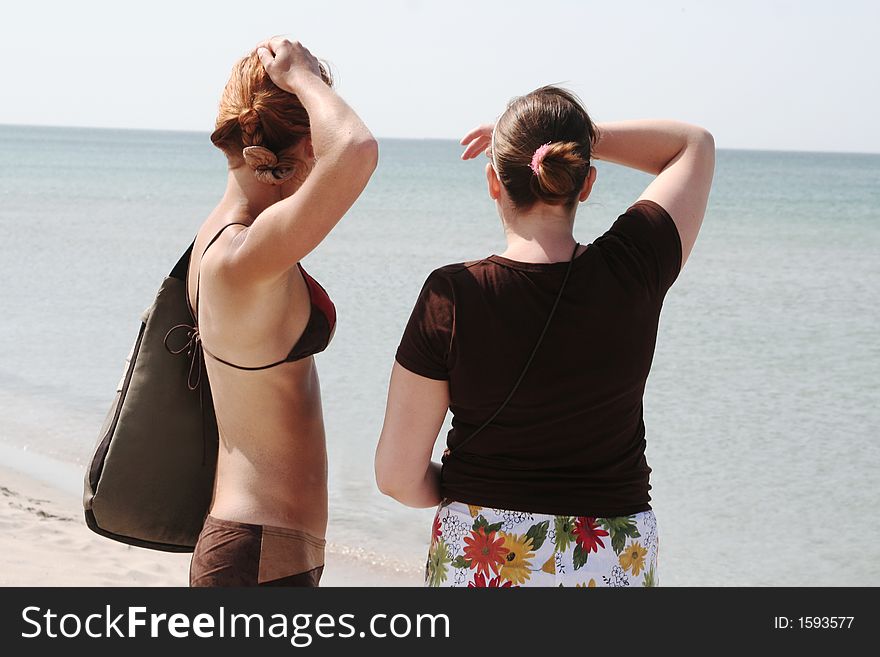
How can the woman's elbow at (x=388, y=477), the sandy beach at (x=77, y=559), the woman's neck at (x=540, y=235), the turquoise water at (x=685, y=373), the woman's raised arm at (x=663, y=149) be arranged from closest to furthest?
the woman's neck at (x=540, y=235) → the woman's elbow at (x=388, y=477) → the woman's raised arm at (x=663, y=149) → the sandy beach at (x=77, y=559) → the turquoise water at (x=685, y=373)

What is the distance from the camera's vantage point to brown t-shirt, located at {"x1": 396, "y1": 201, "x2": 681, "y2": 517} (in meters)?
1.87

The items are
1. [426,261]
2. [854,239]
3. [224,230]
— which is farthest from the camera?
[854,239]

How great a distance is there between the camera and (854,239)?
24.5 metres

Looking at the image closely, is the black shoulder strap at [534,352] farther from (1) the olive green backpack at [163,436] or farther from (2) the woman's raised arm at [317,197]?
(1) the olive green backpack at [163,436]

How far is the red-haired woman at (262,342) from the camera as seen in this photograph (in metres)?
1.95

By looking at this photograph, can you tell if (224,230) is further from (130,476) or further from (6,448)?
(6,448)

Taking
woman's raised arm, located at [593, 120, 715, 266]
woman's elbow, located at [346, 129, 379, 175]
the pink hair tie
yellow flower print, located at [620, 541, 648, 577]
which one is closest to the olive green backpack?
woman's elbow, located at [346, 129, 379, 175]

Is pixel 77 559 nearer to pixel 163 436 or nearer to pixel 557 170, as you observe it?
pixel 163 436

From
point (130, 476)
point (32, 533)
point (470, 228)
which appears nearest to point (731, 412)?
point (32, 533)

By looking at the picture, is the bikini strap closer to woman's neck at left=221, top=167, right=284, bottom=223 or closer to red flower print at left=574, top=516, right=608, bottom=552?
woman's neck at left=221, top=167, right=284, bottom=223

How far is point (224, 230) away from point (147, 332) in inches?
11.5

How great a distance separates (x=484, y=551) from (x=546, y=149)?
0.77 m

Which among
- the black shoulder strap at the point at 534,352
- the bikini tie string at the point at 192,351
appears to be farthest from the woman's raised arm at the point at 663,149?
the bikini tie string at the point at 192,351

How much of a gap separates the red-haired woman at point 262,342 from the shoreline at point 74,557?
2743mm
